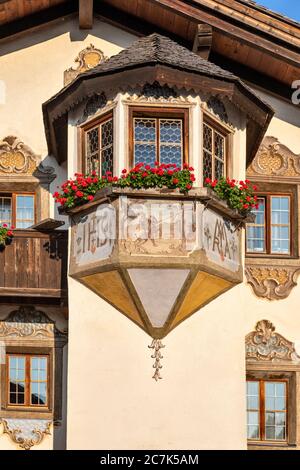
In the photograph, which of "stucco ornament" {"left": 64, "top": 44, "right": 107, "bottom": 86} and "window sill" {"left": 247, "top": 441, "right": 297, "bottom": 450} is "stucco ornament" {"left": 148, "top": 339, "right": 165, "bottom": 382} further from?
"stucco ornament" {"left": 64, "top": 44, "right": 107, "bottom": 86}

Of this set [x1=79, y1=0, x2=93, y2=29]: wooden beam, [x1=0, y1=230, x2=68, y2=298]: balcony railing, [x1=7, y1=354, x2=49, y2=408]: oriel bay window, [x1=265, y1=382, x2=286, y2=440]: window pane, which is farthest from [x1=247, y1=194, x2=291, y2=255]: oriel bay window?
[x1=79, y1=0, x2=93, y2=29]: wooden beam

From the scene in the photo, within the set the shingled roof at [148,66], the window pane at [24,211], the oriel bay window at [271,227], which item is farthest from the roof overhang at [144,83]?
the oriel bay window at [271,227]

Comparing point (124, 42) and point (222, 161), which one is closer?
point (222, 161)

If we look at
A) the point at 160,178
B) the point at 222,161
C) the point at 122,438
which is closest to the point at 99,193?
the point at 160,178

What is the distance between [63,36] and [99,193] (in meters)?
4.25

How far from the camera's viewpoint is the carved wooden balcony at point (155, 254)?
1792 centimetres

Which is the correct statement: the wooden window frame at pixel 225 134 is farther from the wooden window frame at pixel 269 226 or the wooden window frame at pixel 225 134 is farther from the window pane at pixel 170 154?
the wooden window frame at pixel 269 226

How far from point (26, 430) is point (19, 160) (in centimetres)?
432

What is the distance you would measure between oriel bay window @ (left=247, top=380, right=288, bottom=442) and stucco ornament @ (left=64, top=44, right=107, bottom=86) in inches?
224

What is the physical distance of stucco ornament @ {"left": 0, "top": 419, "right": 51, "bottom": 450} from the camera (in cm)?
1964

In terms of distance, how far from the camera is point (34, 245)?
757 inches

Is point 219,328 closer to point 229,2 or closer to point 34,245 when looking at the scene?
point 34,245

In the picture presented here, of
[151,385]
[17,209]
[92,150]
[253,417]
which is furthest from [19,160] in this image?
[253,417]

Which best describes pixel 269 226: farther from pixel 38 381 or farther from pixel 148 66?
pixel 38 381
